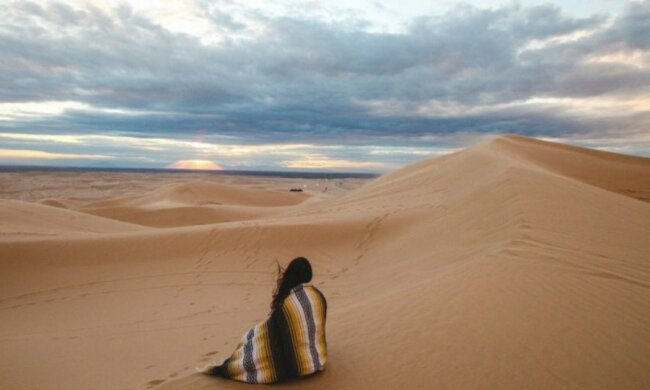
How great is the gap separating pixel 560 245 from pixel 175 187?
1009 inches

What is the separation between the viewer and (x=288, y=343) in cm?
352

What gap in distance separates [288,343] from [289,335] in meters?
0.08

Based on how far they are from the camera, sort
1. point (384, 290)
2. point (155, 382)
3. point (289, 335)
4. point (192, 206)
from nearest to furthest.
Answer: point (289, 335), point (155, 382), point (384, 290), point (192, 206)

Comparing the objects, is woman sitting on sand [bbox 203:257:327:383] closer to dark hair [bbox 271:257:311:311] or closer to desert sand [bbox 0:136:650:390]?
dark hair [bbox 271:257:311:311]

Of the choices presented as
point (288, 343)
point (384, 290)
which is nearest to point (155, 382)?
point (288, 343)

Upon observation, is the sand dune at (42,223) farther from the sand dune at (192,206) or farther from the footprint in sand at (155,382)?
the footprint in sand at (155,382)

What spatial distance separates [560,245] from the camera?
6094mm

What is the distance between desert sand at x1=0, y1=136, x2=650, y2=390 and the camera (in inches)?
148

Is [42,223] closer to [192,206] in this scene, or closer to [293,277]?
[192,206]

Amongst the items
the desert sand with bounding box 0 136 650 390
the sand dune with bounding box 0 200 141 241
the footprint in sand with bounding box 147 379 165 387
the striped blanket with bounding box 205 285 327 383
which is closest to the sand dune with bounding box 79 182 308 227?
the sand dune with bounding box 0 200 141 241

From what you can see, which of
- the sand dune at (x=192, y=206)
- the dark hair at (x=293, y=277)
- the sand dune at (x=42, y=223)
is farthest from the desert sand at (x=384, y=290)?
the sand dune at (x=192, y=206)

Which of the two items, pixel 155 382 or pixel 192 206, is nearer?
pixel 155 382

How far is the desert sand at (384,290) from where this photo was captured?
3768 mm

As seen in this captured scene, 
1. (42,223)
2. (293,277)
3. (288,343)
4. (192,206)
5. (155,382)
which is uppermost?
(293,277)
